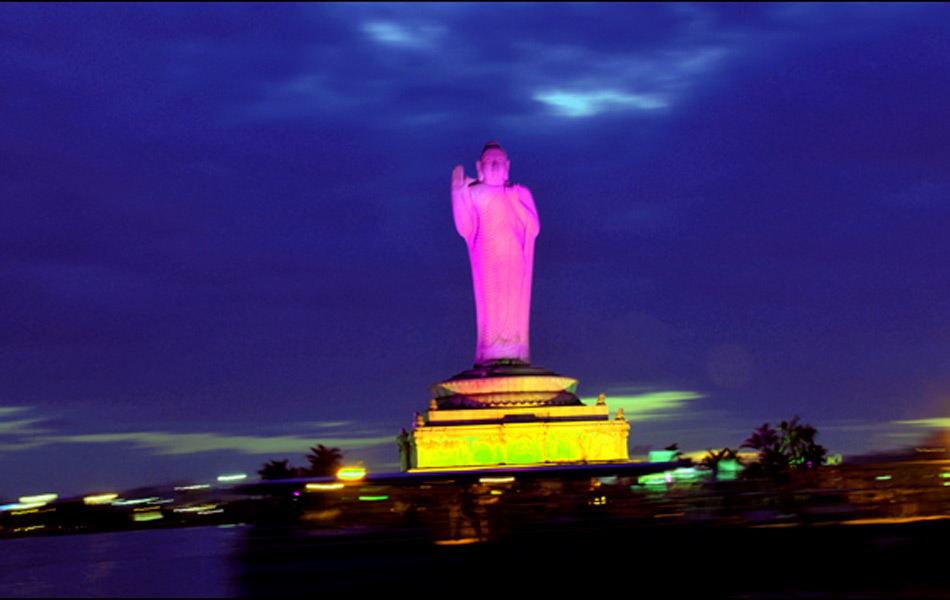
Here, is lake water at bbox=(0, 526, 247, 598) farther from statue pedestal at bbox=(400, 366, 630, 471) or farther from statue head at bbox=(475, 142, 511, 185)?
statue head at bbox=(475, 142, 511, 185)

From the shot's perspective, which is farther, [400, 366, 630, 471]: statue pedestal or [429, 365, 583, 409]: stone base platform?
[429, 365, 583, 409]: stone base platform

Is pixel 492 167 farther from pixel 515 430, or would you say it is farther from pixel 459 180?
pixel 515 430

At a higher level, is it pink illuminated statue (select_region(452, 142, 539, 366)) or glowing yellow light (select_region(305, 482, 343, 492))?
pink illuminated statue (select_region(452, 142, 539, 366))

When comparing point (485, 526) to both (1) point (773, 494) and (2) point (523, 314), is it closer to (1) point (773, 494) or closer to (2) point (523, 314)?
(1) point (773, 494)

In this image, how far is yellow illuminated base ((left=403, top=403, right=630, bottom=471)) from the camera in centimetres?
4162

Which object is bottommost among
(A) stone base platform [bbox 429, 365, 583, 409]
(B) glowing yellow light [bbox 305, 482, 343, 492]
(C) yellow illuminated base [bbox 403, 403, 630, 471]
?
(B) glowing yellow light [bbox 305, 482, 343, 492]

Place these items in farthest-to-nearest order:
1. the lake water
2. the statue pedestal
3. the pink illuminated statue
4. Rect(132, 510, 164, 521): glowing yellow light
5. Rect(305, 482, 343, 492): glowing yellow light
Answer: Rect(132, 510, 164, 521): glowing yellow light, the pink illuminated statue, the statue pedestal, the lake water, Rect(305, 482, 343, 492): glowing yellow light

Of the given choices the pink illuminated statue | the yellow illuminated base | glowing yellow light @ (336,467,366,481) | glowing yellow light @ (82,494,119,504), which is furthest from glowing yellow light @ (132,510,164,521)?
glowing yellow light @ (336,467,366,481)

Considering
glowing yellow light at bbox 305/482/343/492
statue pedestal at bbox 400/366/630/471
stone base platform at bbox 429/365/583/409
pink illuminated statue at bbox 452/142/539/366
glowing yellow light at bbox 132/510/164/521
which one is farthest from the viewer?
glowing yellow light at bbox 132/510/164/521

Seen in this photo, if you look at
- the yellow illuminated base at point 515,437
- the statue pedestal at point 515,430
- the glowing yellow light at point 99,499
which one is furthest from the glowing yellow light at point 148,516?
the yellow illuminated base at point 515,437

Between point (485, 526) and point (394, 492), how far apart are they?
1.78 metres

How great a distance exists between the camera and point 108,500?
160 feet

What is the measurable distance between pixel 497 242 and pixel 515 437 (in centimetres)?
858

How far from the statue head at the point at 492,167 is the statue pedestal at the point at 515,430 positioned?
822 cm
